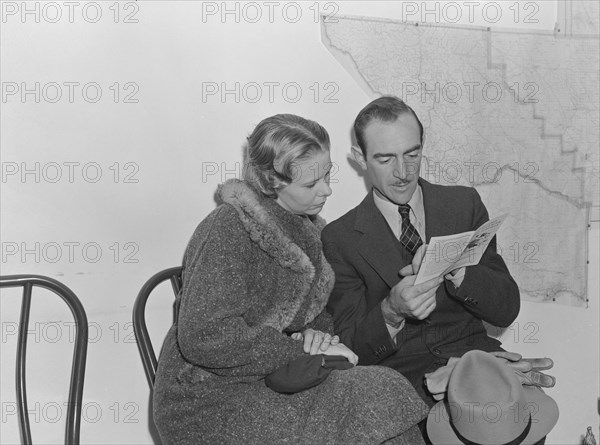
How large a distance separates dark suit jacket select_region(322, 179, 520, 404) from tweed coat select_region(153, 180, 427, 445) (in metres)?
0.30

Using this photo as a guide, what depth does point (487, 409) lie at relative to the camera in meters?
2.33

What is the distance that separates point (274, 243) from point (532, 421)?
93 cm

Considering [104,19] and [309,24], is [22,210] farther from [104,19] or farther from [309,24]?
[309,24]

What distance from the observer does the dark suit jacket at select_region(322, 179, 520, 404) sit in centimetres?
274

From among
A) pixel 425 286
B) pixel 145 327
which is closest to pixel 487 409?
pixel 425 286

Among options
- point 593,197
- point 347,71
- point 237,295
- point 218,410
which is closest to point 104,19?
point 347,71

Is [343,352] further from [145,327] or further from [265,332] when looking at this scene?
[145,327]

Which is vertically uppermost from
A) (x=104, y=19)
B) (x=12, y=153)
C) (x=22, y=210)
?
(x=104, y=19)

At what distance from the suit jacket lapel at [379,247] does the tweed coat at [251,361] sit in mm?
307

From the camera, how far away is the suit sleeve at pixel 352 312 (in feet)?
8.87

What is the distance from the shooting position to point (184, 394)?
7.92ft

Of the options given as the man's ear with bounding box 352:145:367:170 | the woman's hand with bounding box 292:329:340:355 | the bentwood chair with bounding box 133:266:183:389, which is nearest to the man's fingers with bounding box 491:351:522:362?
the woman's hand with bounding box 292:329:340:355

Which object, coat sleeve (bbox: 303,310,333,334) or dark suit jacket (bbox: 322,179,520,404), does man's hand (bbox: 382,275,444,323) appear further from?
coat sleeve (bbox: 303,310,333,334)

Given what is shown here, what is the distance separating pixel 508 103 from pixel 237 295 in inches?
58.2
